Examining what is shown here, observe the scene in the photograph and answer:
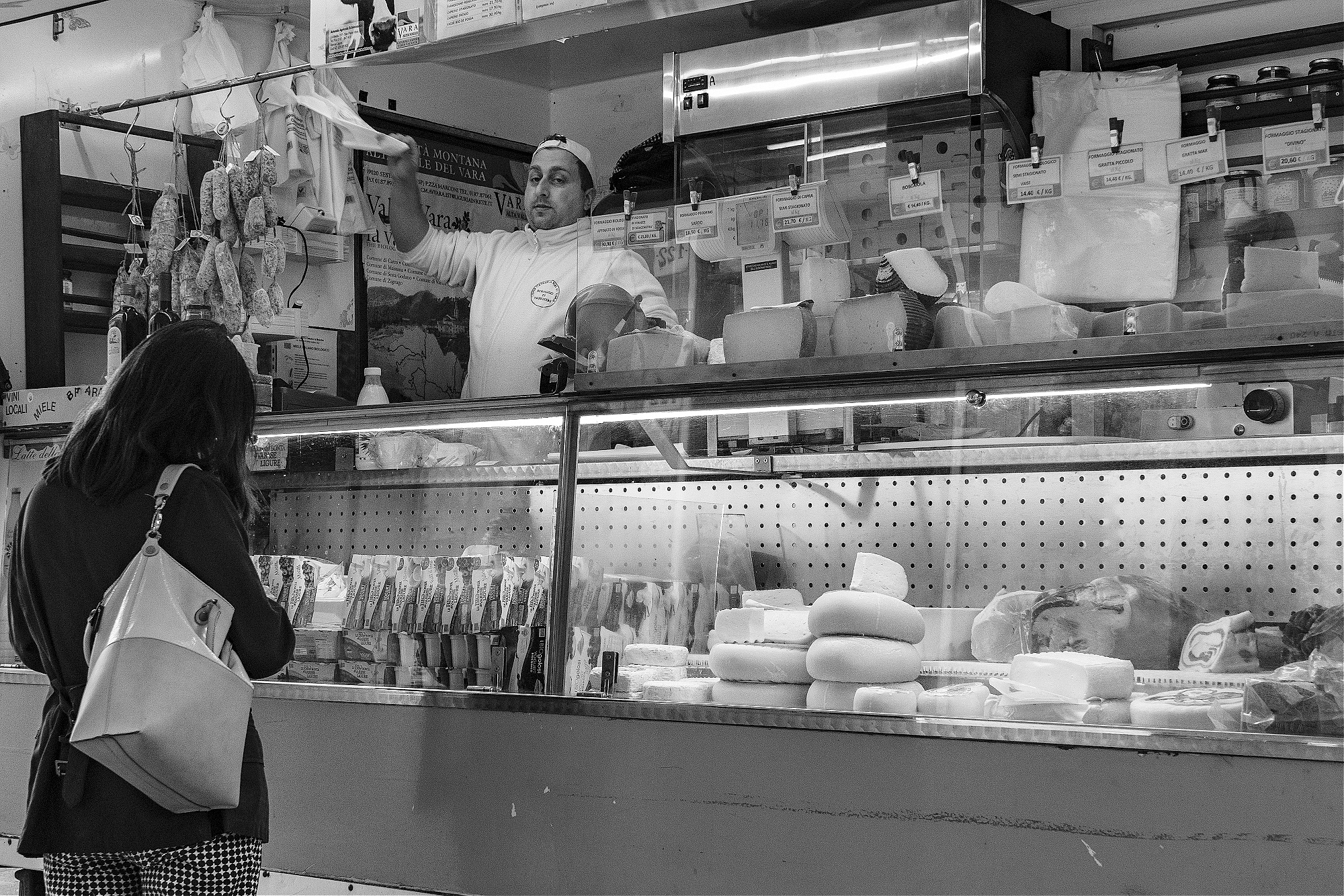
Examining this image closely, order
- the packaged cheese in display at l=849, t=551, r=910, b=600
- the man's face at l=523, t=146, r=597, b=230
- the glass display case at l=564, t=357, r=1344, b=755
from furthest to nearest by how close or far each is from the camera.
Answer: the man's face at l=523, t=146, r=597, b=230 → the packaged cheese in display at l=849, t=551, r=910, b=600 → the glass display case at l=564, t=357, r=1344, b=755

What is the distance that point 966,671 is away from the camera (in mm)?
2916

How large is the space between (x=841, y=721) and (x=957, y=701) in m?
0.24

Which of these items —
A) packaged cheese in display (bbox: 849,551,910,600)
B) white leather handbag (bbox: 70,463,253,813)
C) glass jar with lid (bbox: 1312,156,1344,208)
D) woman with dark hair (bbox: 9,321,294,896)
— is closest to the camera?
white leather handbag (bbox: 70,463,253,813)

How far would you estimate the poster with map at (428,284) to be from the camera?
220 inches

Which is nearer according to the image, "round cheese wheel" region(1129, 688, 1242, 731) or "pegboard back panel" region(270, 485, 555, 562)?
"round cheese wheel" region(1129, 688, 1242, 731)

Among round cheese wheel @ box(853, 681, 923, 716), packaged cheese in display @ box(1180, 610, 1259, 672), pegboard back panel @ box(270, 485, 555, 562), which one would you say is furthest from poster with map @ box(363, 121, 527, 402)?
packaged cheese in display @ box(1180, 610, 1259, 672)

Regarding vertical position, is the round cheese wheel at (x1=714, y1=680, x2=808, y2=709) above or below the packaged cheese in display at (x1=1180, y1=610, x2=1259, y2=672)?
below

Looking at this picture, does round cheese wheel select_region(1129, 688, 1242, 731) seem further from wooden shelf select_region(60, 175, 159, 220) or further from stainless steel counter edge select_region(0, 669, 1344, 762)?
wooden shelf select_region(60, 175, 159, 220)

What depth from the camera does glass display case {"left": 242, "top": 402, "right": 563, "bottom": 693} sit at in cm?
339

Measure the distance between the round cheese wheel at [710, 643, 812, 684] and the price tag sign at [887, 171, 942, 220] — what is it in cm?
100

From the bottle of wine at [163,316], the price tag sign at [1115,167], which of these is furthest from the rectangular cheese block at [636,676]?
the bottle of wine at [163,316]

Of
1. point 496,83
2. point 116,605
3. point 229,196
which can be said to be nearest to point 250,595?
point 116,605


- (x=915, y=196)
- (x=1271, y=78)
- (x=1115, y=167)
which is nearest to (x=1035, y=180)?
(x=1115, y=167)

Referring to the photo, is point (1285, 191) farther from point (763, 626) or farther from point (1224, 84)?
point (1224, 84)
